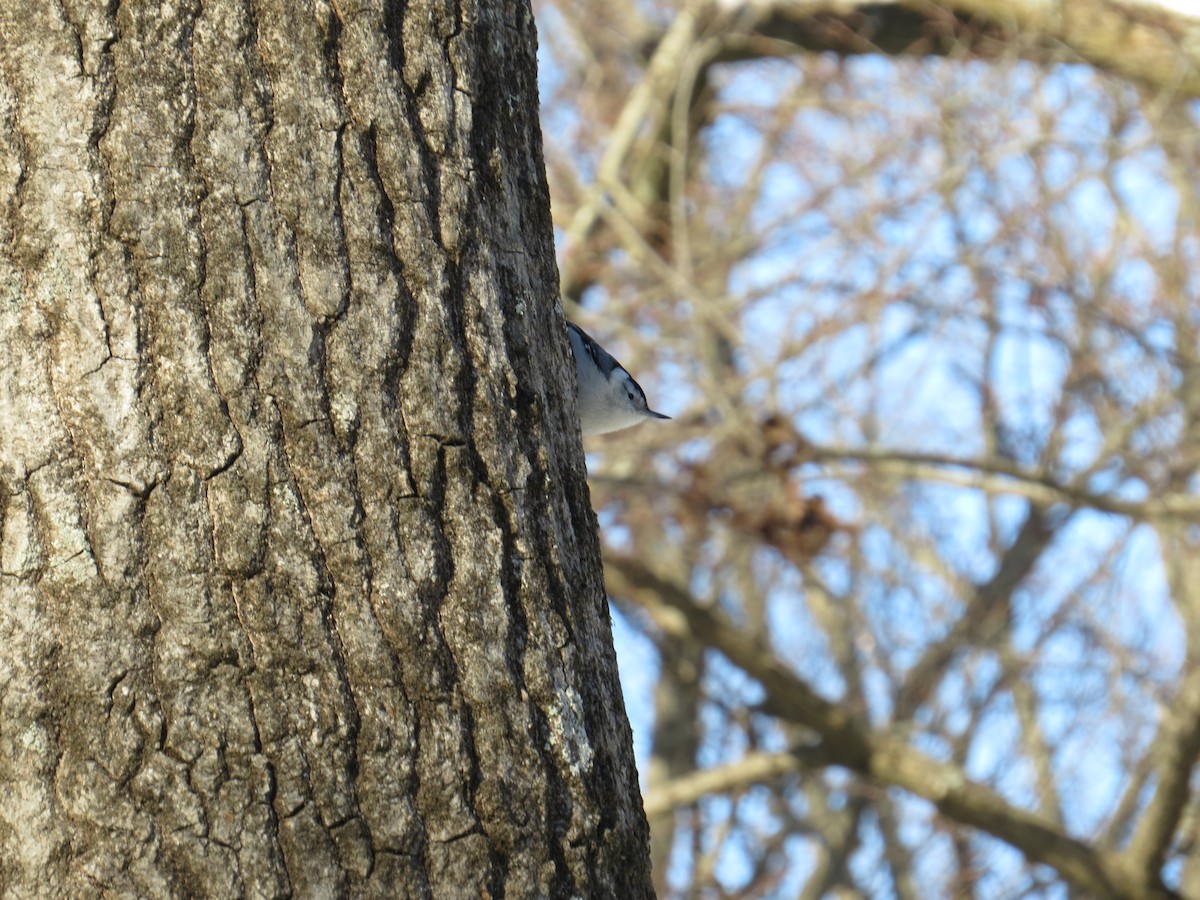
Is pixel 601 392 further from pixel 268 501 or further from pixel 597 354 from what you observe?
pixel 268 501

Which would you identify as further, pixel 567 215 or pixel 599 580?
pixel 567 215

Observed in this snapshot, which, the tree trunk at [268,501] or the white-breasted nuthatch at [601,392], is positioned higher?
the white-breasted nuthatch at [601,392]

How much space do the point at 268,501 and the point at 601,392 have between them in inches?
57.9

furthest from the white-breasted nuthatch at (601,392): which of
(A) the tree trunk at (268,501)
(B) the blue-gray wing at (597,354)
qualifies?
(A) the tree trunk at (268,501)

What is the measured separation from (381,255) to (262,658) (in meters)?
0.44

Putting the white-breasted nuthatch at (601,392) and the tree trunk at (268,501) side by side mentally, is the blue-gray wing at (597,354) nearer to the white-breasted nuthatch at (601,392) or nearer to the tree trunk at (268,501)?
the white-breasted nuthatch at (601,392)

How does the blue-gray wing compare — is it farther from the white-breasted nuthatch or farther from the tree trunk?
the tree trunk

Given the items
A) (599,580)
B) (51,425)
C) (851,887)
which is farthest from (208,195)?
(851,887)

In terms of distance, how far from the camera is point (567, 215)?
21.1 ft

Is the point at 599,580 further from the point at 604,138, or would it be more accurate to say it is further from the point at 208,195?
the point at 604,138

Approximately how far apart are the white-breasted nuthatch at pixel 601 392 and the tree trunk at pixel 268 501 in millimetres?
1018

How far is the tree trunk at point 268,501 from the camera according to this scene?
1222mm

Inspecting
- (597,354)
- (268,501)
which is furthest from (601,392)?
(268,501)

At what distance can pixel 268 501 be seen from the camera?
1.28 m
